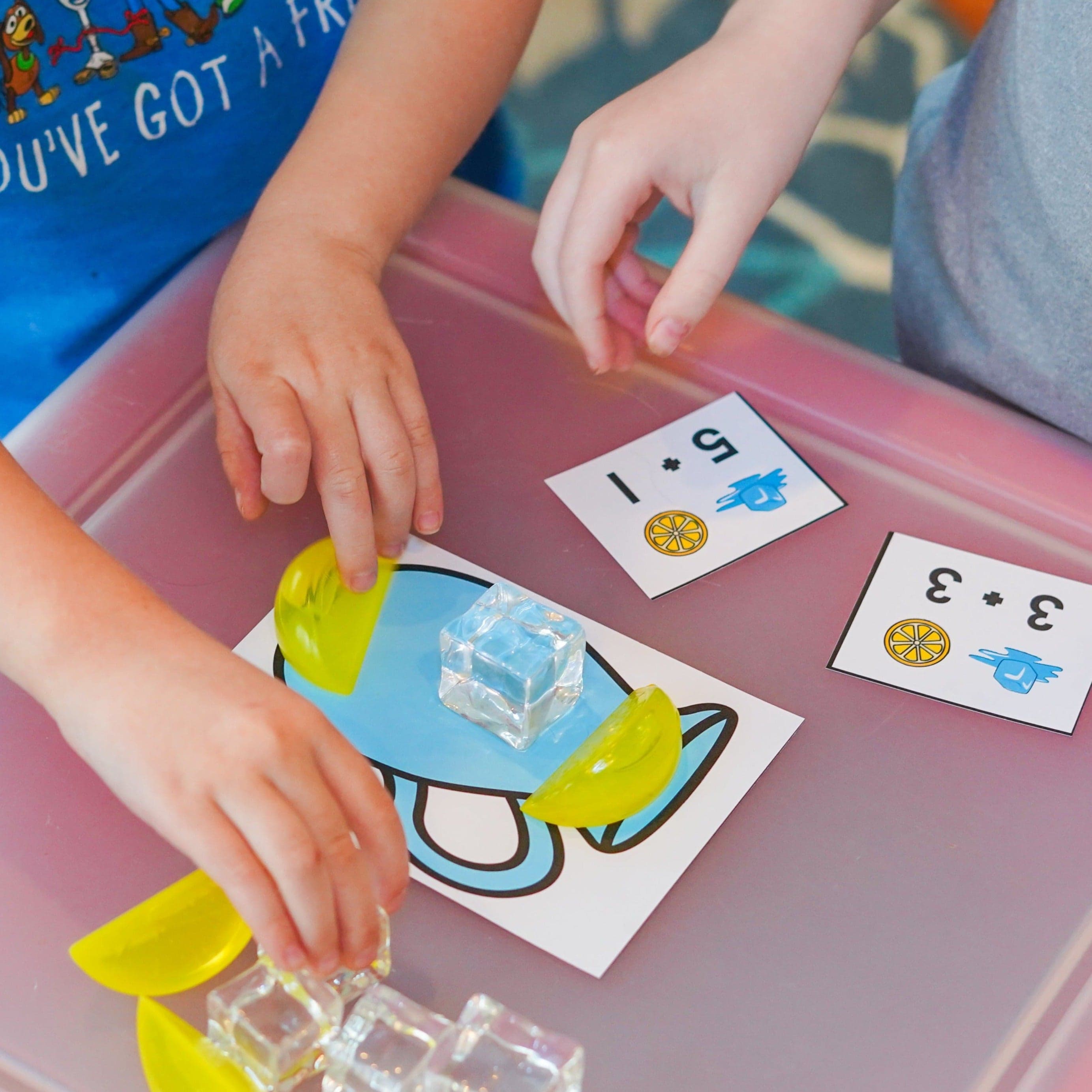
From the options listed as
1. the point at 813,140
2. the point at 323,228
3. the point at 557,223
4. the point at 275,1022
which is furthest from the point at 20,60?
the point at 813,140

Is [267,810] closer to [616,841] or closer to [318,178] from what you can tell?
[616,841]

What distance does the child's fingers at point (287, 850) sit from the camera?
0.45m

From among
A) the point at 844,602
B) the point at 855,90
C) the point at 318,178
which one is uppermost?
the point at 318,178

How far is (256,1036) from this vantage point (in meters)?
0.47

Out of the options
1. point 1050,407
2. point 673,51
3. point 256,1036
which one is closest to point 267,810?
point 256,1036

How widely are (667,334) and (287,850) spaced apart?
34cm

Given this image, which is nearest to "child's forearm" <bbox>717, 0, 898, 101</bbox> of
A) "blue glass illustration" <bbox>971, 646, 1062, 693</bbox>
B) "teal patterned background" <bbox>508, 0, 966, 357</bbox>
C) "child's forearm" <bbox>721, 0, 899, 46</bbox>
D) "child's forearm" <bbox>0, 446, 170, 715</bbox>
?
"child's forearm" <bbox>721, 0, 899, 46</bbox>

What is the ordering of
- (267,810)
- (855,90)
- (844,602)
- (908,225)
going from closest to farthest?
1. (267,810)
2. (844,602)
3. (908,225)
4. (855,90)

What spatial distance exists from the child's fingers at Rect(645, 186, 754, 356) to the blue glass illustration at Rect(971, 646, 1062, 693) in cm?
22

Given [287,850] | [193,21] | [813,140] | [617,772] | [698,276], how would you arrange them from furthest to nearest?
[813,140], [193,21], [698,276], [617,772], [287,850]

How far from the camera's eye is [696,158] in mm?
660

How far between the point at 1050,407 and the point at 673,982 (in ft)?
1.47

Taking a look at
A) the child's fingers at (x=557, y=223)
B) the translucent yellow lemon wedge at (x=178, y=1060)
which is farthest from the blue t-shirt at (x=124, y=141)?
the translucent yellow lemon wedge at (x=178, y=1060)

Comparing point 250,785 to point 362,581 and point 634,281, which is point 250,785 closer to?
point 362,581
